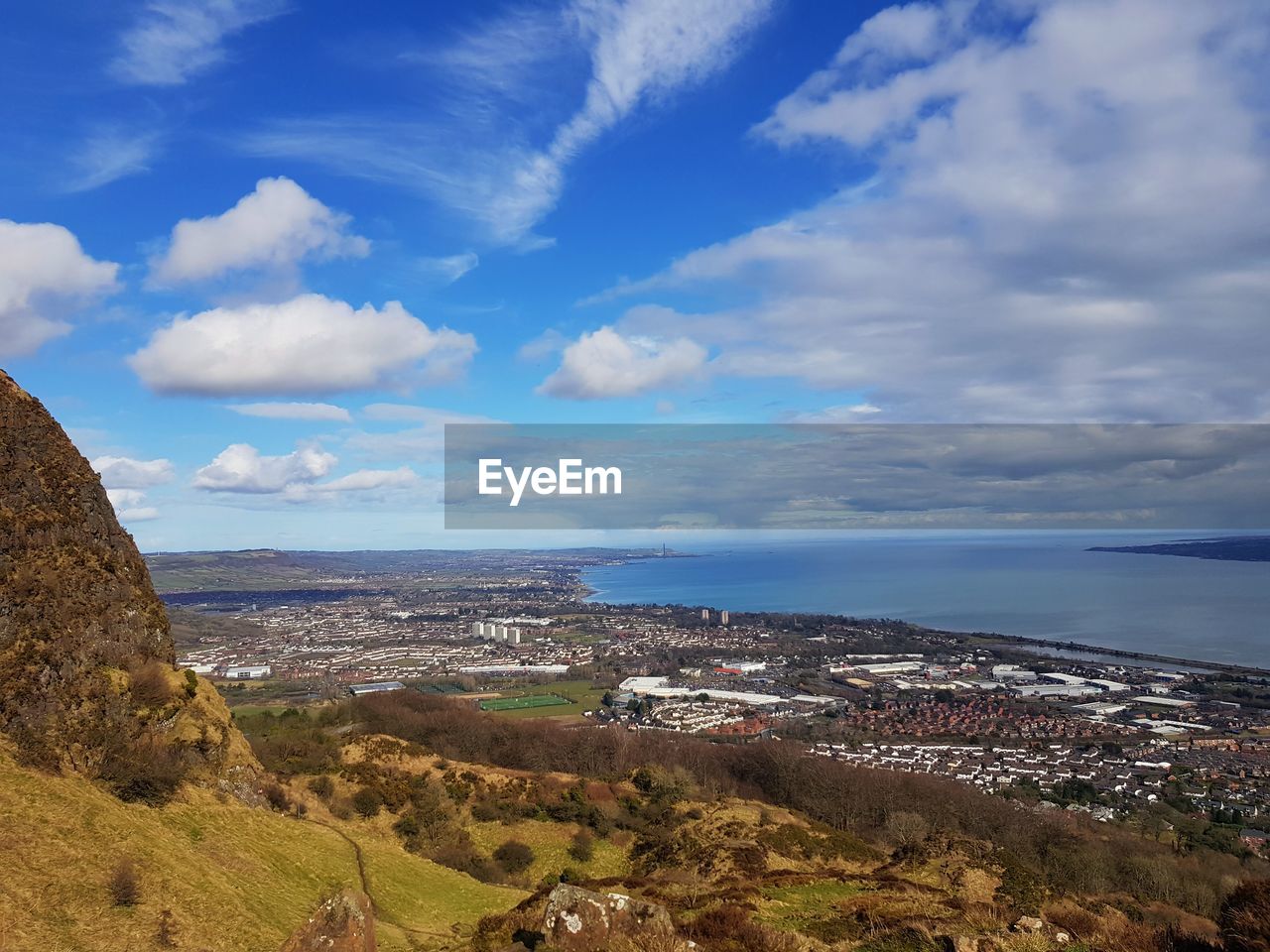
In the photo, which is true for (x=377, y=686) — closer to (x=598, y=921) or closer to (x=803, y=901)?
(x=803, y=901)

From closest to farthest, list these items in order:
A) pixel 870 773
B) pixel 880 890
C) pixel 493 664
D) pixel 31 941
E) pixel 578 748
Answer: pixel 31 941
pixel 880 890
pixel 870 773
pixel 578 748
pixel 493 664

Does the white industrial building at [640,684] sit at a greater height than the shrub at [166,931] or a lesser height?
lesser

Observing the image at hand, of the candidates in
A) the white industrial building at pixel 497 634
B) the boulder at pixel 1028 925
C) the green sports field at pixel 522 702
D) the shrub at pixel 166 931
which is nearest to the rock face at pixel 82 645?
the shrub at pixel 166 931

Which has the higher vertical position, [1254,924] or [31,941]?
[1254,924]

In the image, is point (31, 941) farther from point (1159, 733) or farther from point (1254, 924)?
point (1159, 733)

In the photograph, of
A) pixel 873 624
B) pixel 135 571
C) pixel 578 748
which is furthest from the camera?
pixel 873 624

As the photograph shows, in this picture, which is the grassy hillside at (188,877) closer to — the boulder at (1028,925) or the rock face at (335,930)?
the rock face at (335,930)

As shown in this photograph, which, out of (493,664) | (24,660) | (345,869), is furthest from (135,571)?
(493,664)

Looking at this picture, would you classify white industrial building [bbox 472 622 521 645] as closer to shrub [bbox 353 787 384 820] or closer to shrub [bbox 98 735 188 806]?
shrub [bbox 353 787 384 820]
